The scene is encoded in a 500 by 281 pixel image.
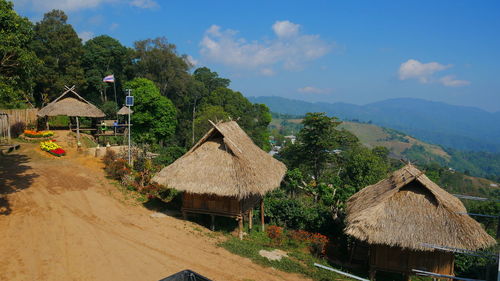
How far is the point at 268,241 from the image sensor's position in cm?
1556

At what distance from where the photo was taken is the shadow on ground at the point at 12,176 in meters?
13.8

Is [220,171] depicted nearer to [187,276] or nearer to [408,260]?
[187,276]

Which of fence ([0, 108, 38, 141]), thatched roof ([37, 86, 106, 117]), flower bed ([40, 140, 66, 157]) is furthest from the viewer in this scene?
thatched roof ([37, 86, 106, 117])

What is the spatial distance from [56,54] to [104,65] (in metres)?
5.71

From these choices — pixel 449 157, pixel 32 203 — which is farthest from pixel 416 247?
pixel 449 157

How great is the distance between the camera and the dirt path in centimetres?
1010

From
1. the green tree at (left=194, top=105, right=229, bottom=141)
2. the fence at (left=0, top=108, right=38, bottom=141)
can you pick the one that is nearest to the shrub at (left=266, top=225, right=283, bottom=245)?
the fence at (left=0, top=108, right=38, bottom=141)

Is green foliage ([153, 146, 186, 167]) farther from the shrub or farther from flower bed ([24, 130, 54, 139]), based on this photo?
the shrub

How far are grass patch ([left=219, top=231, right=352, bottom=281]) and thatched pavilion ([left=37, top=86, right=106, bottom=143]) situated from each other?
Answer: 17.0 metres

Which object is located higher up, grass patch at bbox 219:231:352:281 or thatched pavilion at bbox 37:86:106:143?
thatched pavilion at bbox 37:86:106:143

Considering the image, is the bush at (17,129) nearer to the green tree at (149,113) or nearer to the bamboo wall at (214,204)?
the green tree at (149,113)

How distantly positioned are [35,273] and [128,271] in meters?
2.54

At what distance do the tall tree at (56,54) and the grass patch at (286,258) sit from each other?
30.4 metres

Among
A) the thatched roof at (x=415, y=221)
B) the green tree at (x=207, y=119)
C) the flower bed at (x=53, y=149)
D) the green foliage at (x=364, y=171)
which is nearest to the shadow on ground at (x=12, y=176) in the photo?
the flower bed at (x=53, y=149)
